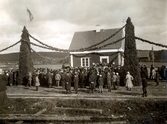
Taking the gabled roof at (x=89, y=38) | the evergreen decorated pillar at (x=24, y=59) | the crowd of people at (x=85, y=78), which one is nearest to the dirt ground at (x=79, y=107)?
the crowd of people at (x=85, y=78)

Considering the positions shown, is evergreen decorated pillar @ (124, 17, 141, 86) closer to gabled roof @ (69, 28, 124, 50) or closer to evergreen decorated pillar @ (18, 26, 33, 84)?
evergreen decorated pillar @ (18, 26, 33, 84)

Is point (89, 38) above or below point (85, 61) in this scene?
above

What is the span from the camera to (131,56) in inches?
610

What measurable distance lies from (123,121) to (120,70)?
8.70 meters

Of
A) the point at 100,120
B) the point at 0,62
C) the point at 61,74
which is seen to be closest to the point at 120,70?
the point at 61,74

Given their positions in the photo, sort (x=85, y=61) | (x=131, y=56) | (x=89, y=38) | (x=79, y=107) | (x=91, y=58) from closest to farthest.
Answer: (x=79, y=107)
(x=131, y=56)
(x=91, y=58)
(x=85, y=61)
(x=89, y=38)

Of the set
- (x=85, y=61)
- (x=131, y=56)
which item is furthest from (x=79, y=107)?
(x=85, y=61)

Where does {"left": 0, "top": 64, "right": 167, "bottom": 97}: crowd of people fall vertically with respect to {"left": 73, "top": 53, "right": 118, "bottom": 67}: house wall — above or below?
below

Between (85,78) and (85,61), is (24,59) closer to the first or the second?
(85,78)

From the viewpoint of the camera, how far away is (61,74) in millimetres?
16094

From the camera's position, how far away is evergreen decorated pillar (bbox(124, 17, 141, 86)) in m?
15.2

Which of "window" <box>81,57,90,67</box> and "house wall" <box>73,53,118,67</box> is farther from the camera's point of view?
"window" <box>81,57,90,67</box>

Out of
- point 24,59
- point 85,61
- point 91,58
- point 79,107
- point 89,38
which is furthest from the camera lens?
point 89,38

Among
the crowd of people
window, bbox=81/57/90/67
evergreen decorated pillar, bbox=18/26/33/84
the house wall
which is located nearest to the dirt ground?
the crowd of people
